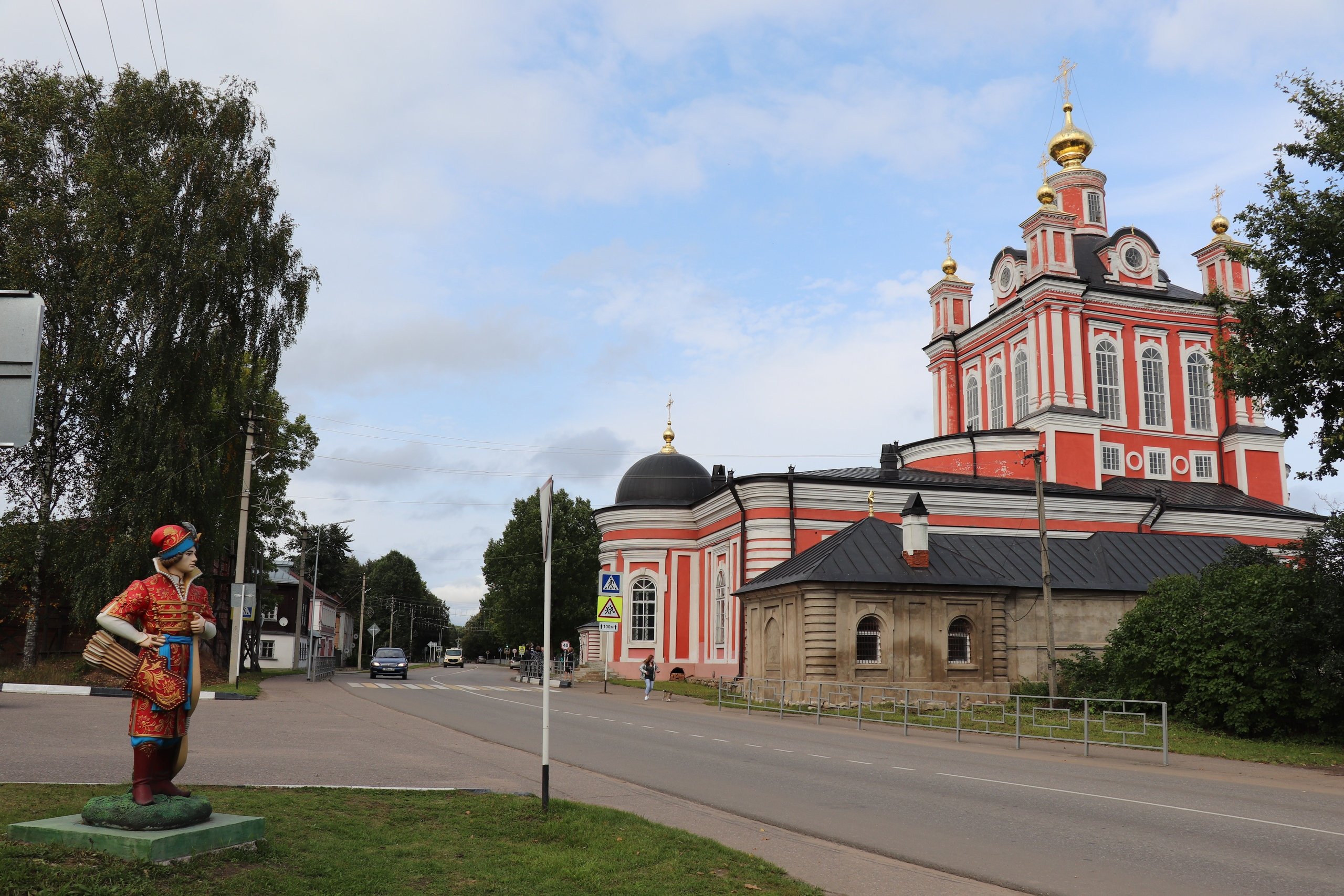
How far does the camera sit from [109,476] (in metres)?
26.5

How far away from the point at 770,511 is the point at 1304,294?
76.1 feet

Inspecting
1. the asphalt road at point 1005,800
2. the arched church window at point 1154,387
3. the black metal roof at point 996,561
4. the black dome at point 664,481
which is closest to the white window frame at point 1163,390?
the arched church window at point 1154,387

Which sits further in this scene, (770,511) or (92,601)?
(770,511)

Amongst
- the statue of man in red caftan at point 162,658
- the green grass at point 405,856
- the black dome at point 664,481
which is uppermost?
the black dome at point 664,481

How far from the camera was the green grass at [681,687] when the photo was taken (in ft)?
117

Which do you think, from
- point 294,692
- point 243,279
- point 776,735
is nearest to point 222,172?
point 243,279

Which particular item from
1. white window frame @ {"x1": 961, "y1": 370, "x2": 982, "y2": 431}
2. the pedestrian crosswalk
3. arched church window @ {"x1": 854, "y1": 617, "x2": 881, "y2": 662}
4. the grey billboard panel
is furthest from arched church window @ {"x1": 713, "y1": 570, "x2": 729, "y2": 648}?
the grey billboard panel

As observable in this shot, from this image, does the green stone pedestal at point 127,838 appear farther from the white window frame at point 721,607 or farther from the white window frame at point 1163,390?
the white window frame at point 1163,390

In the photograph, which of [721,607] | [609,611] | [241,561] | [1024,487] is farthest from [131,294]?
[1024,487]

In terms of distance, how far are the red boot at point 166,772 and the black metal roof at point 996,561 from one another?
24574mm

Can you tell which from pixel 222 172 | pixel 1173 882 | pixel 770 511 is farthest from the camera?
pixel 770 511

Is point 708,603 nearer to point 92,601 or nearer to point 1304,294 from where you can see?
point 92,601

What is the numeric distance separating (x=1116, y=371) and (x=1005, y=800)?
4058 cm

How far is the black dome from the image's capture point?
4988 cm
